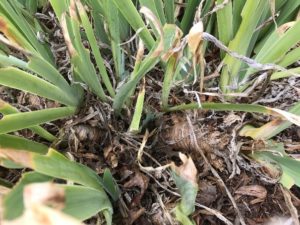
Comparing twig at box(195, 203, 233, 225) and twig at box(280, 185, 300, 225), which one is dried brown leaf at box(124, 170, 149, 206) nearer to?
twig at box(195, 203, 233, 225)

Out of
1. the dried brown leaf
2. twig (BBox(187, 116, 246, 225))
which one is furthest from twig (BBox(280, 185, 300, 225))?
the dried brown leaf

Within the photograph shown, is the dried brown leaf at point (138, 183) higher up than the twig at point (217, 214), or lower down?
higher up

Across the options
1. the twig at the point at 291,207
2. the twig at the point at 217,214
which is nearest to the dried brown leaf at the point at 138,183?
the twig at the point at 217,214

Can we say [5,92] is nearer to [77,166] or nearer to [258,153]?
[77,166]

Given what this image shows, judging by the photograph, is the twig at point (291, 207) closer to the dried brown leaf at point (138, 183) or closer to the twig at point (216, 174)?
the twig at point (216, 174)

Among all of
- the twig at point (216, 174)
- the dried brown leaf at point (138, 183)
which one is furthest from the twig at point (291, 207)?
the dried brown leaf at point (138, 183)

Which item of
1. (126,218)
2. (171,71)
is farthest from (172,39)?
(126,218)

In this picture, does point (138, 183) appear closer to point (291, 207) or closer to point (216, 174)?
point (216, 174)

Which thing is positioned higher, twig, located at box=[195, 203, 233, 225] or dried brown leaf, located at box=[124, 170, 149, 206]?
dried brown leaf, located at box=[124, 170, 149, 206]

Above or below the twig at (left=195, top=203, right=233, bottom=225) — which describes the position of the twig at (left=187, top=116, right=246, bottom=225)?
above

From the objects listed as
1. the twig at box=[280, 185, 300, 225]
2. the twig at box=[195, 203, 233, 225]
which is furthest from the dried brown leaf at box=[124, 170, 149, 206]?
the twig at box=[280, 185, 300, 225]

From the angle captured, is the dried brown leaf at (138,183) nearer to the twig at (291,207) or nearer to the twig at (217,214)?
the twig at (217,214)

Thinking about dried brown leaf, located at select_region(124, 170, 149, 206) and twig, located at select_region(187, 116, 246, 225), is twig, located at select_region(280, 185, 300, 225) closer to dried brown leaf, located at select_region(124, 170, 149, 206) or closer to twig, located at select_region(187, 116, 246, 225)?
twig, located at select_region(187, 116, 246, 225)

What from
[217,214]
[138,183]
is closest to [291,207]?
[217,214]
